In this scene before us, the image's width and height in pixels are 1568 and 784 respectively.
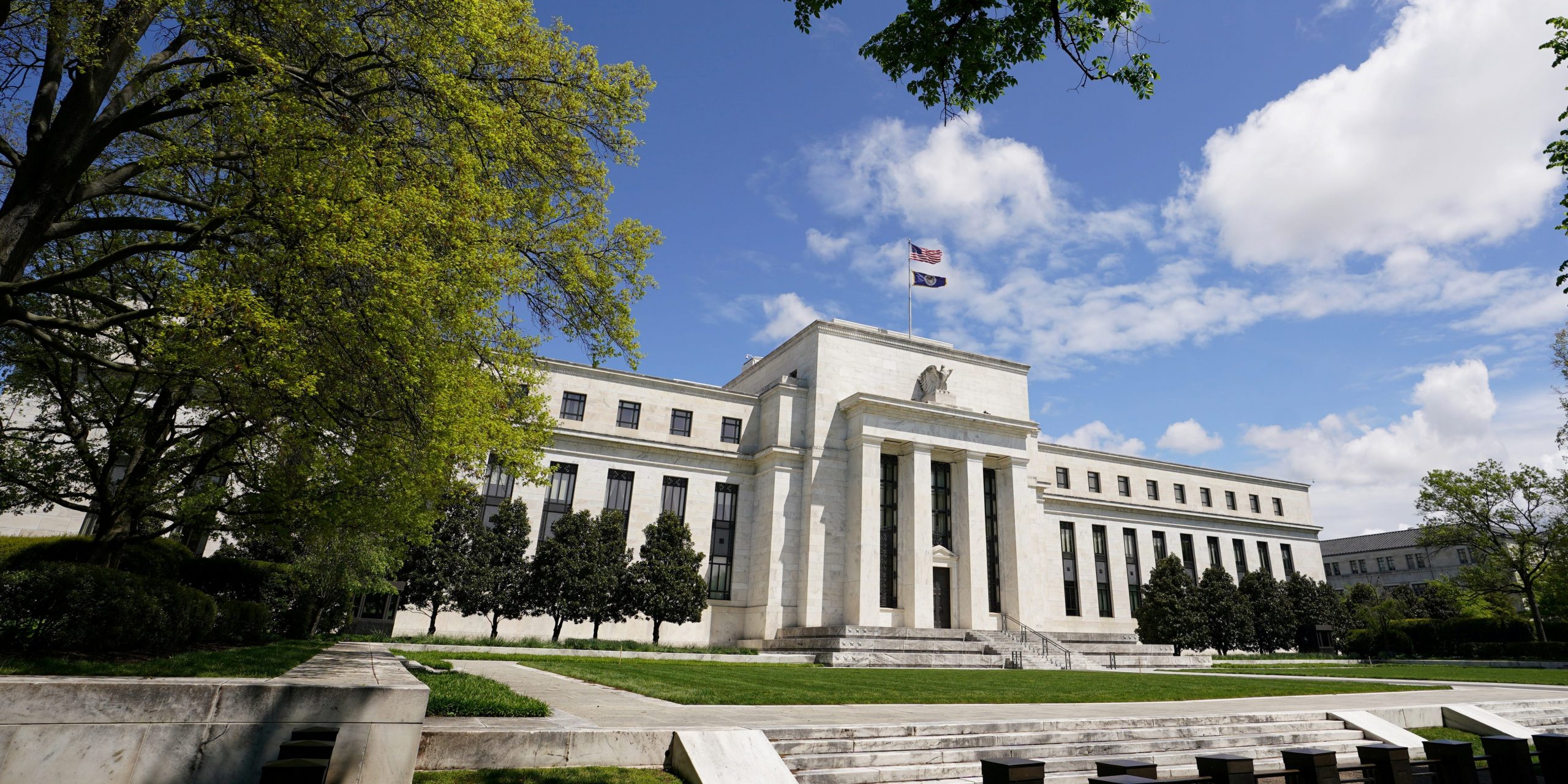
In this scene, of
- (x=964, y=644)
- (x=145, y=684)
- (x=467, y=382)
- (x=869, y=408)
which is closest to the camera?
(x=145, y=684)

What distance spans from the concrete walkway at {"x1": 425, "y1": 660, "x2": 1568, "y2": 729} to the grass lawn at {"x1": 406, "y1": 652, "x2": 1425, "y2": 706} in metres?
0.62

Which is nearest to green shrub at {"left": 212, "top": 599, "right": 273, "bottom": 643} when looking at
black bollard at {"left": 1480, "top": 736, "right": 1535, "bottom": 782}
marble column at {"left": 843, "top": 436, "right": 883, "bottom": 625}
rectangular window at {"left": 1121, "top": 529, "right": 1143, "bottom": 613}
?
black bollard at {"left": 1480, "top": 736, "right": 1535, "bottom": 782}

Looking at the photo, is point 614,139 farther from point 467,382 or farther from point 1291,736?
point 1291,736

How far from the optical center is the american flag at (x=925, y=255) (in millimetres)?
40625

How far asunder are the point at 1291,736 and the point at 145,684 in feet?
50.7

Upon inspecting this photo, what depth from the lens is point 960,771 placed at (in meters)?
9.28

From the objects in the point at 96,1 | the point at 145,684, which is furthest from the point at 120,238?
the point at 145,684

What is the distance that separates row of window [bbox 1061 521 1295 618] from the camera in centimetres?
4809

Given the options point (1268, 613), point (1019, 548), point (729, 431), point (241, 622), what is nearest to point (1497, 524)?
point (1268, 613)

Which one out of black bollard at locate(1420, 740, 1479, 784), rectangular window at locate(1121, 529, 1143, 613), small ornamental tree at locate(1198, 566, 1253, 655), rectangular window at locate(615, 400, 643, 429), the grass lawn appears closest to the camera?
black bollard at locate(1420, 740, 1479, 784)

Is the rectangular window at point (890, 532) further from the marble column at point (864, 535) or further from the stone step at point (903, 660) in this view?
the stone step at point (903, 660)

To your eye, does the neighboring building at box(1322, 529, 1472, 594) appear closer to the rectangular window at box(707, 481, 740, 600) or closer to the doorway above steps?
the doorway above steps

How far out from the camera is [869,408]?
129ft

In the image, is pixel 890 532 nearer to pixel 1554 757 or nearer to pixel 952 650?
pixel 952 650
